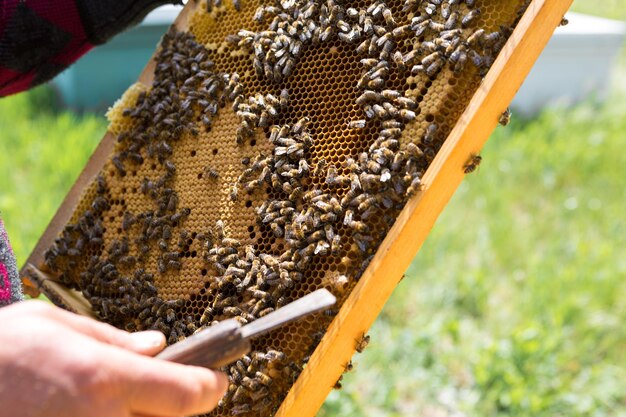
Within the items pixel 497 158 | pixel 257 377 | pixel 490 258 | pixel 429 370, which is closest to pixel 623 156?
pixel 497 158

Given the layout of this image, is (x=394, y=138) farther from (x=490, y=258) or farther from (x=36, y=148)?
(x=36, y=148)

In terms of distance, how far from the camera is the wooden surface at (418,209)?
2.03 meters

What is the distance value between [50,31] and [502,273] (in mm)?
4013

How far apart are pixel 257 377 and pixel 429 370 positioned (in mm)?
2681

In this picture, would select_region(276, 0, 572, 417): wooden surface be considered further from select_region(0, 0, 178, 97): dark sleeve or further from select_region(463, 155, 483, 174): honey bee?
select_region(0, 0, 178, 97): dark sleeve

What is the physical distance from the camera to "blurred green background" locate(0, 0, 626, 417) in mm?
4297

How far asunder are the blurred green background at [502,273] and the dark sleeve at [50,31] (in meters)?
2.44

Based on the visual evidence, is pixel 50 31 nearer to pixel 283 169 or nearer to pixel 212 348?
pixel 283 169

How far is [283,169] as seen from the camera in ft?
7.65

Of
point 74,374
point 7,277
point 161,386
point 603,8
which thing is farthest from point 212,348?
point 603,8

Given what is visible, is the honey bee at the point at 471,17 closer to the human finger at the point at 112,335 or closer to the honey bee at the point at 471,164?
the honey bee at the point at 471,164

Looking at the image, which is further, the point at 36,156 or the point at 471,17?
the point at 36,156

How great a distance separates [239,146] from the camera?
252 centimetres

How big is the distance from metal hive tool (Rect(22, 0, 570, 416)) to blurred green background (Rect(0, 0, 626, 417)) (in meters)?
2.14
